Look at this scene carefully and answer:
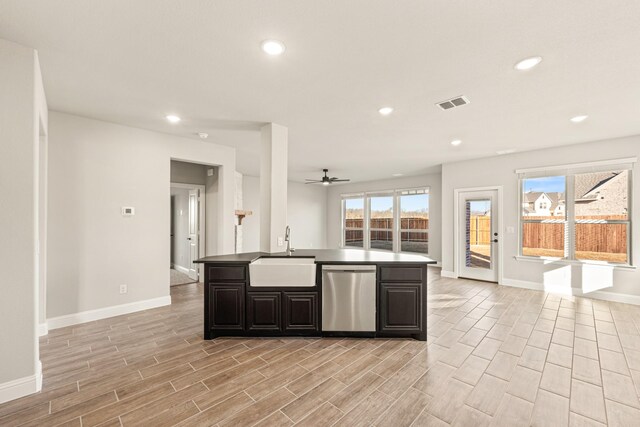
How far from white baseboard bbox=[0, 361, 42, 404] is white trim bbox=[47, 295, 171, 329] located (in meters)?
1.58

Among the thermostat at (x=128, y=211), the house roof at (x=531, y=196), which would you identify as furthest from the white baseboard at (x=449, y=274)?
Result: the thermostat at (x=128, y=211)

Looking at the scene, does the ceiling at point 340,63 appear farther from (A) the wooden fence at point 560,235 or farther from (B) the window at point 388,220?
(B) the window at point 388,220

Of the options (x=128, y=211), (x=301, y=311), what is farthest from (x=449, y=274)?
(x=128, y=211)

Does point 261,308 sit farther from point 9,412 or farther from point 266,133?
point 266,133

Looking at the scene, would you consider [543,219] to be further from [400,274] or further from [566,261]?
[400,274]

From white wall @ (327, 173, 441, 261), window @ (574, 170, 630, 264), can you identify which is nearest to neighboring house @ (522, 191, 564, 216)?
window @ (574, 170, 630, 264)

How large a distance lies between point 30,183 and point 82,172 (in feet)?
5.61

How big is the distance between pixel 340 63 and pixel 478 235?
17.3 feet

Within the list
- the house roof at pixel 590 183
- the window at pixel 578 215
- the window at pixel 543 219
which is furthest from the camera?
the window at pixel 543 219

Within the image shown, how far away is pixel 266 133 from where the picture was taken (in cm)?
389

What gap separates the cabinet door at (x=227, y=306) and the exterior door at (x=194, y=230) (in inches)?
113

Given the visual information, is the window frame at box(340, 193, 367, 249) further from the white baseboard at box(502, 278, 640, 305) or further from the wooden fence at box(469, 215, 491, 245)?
the white baseboard at box(502, 278, 640, 305)

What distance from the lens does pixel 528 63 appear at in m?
2.30

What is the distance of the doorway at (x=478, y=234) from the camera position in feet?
19.1
